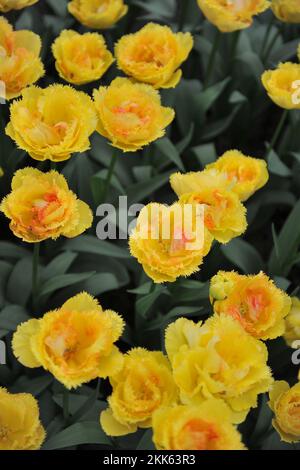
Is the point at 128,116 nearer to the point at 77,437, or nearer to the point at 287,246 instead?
the point at 287,246

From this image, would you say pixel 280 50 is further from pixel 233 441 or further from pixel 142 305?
pixel 233 441

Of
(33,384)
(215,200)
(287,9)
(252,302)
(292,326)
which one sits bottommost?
(33,384)

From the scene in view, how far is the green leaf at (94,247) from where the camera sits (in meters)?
1.45

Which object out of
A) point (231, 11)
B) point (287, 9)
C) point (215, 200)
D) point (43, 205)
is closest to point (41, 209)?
point (43, 205)

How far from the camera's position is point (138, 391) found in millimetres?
1034

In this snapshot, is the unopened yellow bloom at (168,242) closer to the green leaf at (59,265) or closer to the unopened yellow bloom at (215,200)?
the unopened yellow bloom at (215,200)

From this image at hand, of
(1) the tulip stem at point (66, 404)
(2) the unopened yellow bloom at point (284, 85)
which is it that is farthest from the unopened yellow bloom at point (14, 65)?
(1) the tulip stem at point (66, 404)

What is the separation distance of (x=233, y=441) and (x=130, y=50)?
0.95m

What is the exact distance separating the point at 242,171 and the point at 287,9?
22.7 inches

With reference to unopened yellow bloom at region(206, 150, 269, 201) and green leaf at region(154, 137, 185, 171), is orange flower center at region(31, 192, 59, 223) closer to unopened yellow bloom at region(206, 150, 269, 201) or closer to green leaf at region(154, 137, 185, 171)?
unopened yellow bloom at region(206, 150, 269, 201)

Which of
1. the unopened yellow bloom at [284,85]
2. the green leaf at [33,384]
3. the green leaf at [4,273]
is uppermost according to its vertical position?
the unopened yellow bloom at [284,85]

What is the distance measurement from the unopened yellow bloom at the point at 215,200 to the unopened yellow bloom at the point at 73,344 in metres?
0.28

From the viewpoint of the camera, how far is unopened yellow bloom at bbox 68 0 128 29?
1640mm

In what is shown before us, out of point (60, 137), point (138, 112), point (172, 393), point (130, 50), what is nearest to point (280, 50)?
point (130, 50)
